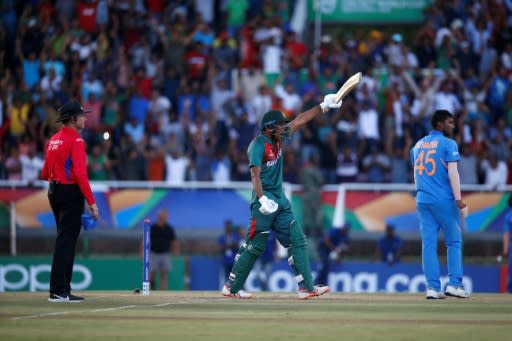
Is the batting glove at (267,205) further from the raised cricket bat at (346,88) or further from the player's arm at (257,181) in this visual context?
the raised cricket bat at (346,88)

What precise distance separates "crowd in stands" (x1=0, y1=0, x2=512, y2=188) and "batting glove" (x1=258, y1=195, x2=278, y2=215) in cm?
1080

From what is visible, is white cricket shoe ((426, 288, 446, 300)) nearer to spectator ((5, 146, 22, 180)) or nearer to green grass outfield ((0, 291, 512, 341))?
green grass outfield ((0, 291, 512, 341))

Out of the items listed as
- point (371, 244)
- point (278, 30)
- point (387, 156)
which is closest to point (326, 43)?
point (278, 30)

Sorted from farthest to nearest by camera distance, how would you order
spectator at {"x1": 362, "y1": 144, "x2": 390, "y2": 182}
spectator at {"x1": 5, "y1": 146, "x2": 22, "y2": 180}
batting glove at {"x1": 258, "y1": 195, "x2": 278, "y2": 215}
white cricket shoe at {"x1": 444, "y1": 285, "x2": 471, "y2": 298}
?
→ 1. spectator at {"x1": 362, "y1": 144, "x2": 390, "y2": 182}
2. spectator at {"x1": 5, "y1": 146, "x2": 22, "y2": 180}
3. white cricket shoe at {"x1": 444, "y1": 285, "x2": 471, "y2": 298}
4. batting glove at {"x1": 258, "y1": 195, "x2": 278, "y2": 215}

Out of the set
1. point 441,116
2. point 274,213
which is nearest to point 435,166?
point 441,116

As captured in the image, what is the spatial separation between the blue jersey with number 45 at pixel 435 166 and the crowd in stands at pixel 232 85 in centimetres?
1007

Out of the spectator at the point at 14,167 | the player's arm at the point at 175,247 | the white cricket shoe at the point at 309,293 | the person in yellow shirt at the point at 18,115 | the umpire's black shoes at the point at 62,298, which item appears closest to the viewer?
the umpire's black shoes at the point at 62,298

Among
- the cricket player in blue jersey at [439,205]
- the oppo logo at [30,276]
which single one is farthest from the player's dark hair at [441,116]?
the oppo logo at [30,276]

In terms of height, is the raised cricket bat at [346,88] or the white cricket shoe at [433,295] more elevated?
the raised cricket bat at [346,88]

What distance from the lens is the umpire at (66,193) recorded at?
1406 centimetres

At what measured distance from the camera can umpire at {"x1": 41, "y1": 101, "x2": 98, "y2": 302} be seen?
46.1ft

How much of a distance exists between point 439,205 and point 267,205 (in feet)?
7.70

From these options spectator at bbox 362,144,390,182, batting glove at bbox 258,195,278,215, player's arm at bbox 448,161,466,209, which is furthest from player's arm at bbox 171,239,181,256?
player's arm at bbox 448,161,466,209

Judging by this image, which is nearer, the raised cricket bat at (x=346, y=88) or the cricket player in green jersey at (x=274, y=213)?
the cricket player in green jersey at (x=274, y=213)
